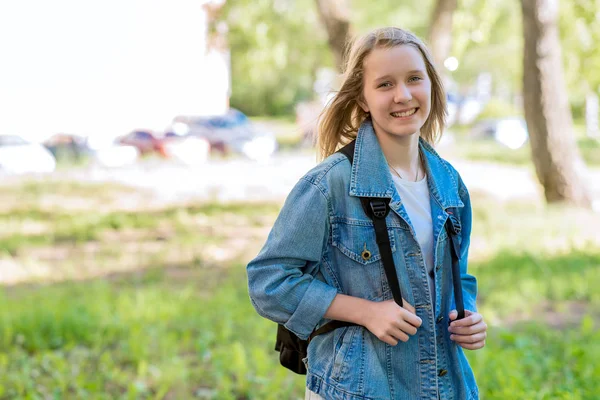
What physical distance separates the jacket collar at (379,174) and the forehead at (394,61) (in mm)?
179

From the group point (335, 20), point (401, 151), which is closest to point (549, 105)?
point (335, 20)

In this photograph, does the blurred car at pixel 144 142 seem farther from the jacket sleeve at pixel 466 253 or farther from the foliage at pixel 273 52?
the jacket sleeve at pixel 466 253

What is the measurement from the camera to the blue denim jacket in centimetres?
202

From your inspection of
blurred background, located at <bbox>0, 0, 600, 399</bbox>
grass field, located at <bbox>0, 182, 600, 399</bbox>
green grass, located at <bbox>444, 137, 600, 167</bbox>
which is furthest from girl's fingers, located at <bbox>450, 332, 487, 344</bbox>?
green grass, located at <bbox>444, 137, 600, 167</bbox>

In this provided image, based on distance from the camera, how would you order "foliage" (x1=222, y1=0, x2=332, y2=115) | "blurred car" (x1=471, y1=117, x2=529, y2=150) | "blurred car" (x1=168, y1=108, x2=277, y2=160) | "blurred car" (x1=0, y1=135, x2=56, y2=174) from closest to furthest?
"foliage" (x1=222, y1=0, x2=332, y2=115)
"blurred car" (x1=0, y1=135, x2=56, y2=174)
"blurred car" (x1=168, y1=108, x2=277, y2=160)
"blurred car" (x1=471, y1=117, x2=529, y2=150)

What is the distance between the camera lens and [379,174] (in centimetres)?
210

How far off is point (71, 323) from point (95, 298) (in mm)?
912

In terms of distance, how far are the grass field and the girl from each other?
6.39 ft

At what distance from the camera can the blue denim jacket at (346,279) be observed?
6.61 feet

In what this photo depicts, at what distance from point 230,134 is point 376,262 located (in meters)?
24.0

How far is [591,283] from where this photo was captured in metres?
6.57

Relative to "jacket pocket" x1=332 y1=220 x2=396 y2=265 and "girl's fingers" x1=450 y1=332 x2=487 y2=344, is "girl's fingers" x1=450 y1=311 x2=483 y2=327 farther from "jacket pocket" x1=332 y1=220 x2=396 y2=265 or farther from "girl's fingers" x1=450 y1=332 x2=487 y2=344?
"jacket pocket" x1=332 y1=220 x2=396 y2=265

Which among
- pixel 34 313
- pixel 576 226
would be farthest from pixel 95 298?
pixel 576 226

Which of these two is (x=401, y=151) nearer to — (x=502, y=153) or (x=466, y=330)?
(x=466, y=330)
